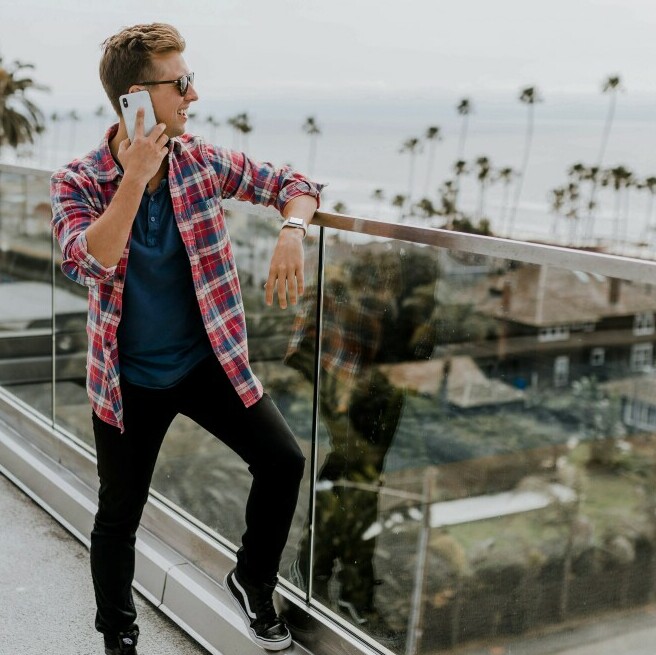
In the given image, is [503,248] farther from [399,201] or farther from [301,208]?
[399,201]

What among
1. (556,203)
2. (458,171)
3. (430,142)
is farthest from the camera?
(430,142)

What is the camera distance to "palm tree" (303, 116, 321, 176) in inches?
3647

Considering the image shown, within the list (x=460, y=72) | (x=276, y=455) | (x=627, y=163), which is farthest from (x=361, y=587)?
(x=460, y=72)

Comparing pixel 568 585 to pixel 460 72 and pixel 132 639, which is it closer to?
pixel 132 639

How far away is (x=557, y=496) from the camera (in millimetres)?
1776

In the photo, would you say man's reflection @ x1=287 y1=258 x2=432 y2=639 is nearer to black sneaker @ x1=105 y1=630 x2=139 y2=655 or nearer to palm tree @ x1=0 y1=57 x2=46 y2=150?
black sneaker @ x1=105 y1=630 x2=139 y2=655

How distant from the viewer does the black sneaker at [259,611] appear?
2.12m

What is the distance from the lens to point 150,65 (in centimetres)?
180

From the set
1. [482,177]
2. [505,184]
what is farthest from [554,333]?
[482,177]

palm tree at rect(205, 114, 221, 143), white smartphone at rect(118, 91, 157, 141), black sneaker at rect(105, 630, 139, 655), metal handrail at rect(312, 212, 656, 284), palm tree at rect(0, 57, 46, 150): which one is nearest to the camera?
metal handrail at rect(312, 212, 656, 284)

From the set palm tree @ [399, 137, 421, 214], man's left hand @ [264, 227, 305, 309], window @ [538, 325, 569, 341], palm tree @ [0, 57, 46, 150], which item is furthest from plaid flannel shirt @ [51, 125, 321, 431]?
palm tree @ [399, 137, 421, 214]

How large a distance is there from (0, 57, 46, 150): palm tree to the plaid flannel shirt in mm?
54346

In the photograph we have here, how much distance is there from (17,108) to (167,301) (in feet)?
189

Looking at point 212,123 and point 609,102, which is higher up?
point 609,102
